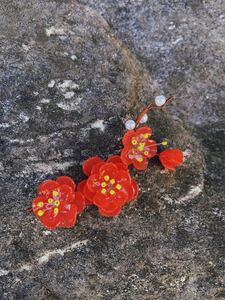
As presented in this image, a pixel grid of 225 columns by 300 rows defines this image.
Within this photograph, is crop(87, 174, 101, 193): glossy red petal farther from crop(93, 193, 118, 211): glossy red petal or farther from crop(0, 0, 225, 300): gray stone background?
crop(0, 0, 225, 300): gray stone background

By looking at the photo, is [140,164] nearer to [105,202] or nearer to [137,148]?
[137,148]

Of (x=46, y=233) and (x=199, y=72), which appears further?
(x=199, y=72)

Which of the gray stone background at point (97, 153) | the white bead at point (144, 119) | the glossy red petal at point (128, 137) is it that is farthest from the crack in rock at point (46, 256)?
the white bead at point (144, 119)

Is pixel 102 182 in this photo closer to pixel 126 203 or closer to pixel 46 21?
pixel 126 203

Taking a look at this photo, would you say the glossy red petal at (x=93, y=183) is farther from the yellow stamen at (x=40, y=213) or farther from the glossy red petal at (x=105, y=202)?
the yellow stamen at (x=40, y=213)

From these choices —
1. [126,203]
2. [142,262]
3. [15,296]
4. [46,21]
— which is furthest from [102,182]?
[46,21]

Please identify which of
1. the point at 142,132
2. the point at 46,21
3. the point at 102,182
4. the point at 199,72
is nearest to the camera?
the point at 102,182
